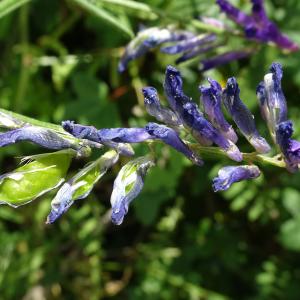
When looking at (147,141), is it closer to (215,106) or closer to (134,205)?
(215,106)

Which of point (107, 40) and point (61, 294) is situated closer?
point (107, 40)

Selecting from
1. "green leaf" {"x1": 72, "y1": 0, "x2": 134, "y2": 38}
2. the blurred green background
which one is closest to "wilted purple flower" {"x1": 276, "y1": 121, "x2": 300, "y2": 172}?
"green leaf" {"x1": 72, "y1": 0, "x2": 134, "y2": 38}

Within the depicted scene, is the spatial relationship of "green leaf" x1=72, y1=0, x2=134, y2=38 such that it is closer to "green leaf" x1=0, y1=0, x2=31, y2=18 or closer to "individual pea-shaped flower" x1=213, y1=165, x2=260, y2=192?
"green leaf" x1=0, y1=0, x2=31, y2=18

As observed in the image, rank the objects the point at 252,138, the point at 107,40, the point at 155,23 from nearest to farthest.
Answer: the point at 252,138 → the point at 155,23 → the point at 107,40

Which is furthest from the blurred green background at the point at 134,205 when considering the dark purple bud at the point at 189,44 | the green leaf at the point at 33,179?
the green leaf at the point at 33,179

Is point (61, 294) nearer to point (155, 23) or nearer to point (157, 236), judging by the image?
point (157, 236)

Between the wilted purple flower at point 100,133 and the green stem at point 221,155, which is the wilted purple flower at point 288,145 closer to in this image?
the green stem at point 221,155

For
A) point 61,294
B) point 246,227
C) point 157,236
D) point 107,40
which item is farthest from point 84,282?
point 107,40
